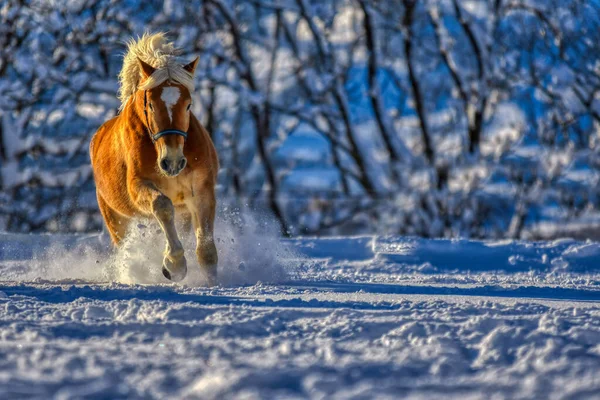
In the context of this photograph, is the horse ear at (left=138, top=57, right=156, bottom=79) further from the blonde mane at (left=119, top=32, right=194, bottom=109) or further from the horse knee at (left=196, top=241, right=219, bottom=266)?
the horse knee at (left=196, top=241, right=219, bottom=266)

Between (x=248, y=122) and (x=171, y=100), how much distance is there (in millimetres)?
13106

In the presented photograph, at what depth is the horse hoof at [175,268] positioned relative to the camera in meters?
6.18

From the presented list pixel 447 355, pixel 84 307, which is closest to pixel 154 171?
pixel 84 307

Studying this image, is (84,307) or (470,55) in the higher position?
(470,55)

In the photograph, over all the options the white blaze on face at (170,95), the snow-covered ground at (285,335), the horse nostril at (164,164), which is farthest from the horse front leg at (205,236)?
the white blaze on face at (170,95)

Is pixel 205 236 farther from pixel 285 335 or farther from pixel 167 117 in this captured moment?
pixel 285 335

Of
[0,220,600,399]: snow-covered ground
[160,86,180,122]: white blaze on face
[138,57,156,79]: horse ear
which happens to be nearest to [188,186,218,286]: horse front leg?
[0,220,600,399]: snow-covered ground

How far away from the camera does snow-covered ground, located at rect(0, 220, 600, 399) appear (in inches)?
126

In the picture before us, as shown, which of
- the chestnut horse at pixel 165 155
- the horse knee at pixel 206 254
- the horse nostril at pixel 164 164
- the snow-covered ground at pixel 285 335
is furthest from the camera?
the horse knee at pixel 206 254

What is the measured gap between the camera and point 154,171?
21.2ft

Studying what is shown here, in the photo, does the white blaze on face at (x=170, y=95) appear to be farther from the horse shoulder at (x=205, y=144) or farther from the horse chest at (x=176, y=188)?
the horse chest at (x=176, y=188)

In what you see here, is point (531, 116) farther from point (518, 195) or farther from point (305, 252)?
point (305, 252)

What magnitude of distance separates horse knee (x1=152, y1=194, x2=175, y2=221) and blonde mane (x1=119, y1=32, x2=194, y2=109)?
2.62 ft

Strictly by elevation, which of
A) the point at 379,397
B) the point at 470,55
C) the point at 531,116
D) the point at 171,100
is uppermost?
the point at 470,55
